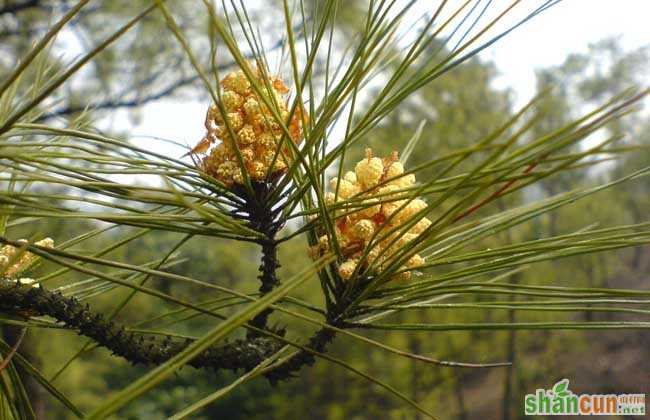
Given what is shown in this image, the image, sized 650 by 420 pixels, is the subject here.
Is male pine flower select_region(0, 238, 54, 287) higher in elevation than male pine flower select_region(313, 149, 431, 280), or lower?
lower

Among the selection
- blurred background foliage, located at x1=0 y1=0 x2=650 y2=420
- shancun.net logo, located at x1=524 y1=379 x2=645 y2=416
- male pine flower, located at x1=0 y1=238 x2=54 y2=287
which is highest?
blurred background foliage, located at x1=0 y1=0 x2=650 y2=420

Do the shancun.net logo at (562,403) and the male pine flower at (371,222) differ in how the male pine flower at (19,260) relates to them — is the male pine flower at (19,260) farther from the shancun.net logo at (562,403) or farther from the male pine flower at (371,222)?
the shancun.net logo at (562,403)

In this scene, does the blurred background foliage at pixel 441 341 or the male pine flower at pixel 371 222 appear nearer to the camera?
the male pine flower at pixel 371 222

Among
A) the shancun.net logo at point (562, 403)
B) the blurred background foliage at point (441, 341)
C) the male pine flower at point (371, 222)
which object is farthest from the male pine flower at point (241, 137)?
the blurred background foliage at point (441, 341)

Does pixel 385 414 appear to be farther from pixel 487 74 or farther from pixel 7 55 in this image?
pixel 7 55

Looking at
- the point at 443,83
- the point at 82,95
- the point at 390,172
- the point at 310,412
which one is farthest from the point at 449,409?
the point at 390,172

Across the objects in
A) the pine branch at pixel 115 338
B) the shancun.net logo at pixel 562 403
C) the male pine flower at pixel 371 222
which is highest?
the shancun.net logo at pixel 562 403

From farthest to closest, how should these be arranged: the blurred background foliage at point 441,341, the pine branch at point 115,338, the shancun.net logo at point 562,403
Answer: the blurred background foliage at point 441,341 < the shancun.net logo at point 562,403 < the pine branch at point 115,338

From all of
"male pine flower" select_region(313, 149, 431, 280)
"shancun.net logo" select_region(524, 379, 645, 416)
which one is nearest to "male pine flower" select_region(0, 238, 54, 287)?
"male pine flower" select_region(313, 149, 431, 280)

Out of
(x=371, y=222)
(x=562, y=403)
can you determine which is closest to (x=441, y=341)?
(x=562, y=403)

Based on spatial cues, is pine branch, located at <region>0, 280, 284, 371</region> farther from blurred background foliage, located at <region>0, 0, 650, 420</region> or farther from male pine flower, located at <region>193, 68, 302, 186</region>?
blurred background foliage, located at <region>0, 0, 650, 420</region>
